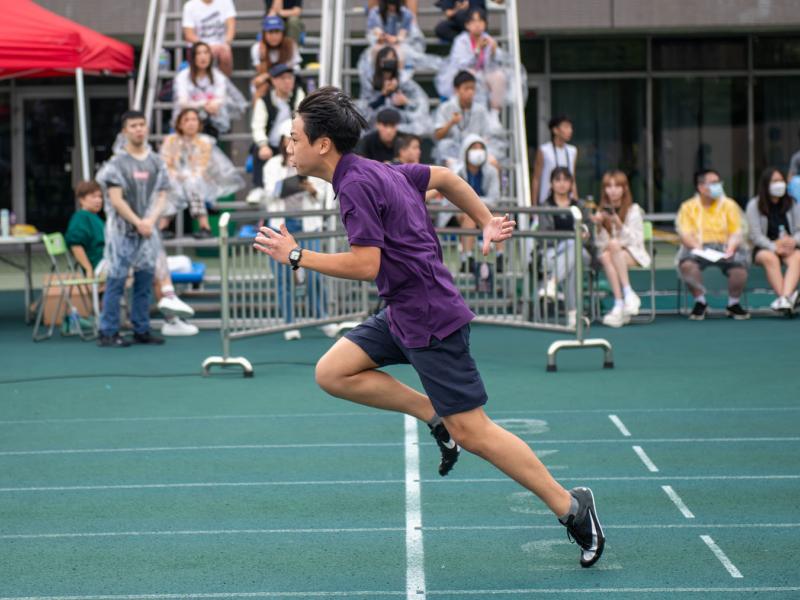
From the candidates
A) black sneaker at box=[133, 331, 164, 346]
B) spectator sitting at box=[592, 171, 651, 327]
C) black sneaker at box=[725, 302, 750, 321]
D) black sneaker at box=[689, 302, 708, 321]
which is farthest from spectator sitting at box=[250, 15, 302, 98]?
black sneaker at box=[725, 302, 750, 321]

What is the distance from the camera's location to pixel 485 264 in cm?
1256

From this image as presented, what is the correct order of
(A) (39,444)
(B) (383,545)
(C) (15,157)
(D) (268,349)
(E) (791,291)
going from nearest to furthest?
(B) (383,545)
(A) (39,444)
(D) (268,349)
(E) (791,291)
(C) (15,157)

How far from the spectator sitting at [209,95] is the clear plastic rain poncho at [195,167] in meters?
0.38

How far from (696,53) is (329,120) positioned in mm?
22159

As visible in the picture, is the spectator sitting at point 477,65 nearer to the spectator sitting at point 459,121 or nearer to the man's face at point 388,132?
the spectator sitting at point 459,121

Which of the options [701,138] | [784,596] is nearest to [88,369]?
[784,596]

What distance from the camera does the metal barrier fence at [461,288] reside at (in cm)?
1164

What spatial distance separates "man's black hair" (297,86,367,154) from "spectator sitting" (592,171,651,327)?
9.39 metres

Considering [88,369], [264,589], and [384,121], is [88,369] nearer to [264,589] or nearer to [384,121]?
[384,121]

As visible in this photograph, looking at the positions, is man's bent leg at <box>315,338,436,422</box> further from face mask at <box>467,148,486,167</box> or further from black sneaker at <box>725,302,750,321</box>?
black sneaker at <box>725,302,750,321</box>

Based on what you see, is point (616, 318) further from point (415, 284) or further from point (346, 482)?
point (415, 284)

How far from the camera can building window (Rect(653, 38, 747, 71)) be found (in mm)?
26594

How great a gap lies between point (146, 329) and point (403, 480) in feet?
21.9

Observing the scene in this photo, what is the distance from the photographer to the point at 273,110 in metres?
15.4
